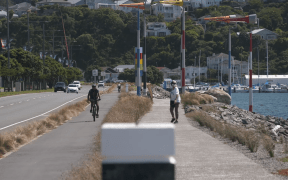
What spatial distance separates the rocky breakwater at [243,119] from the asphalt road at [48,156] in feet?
26.2

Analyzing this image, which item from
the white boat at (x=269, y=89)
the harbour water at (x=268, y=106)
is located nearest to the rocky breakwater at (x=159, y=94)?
the harbour water at (x=268, y=106)

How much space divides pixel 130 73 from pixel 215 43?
44.2 meters

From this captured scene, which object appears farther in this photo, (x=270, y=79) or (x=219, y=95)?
(x=270, y=79)

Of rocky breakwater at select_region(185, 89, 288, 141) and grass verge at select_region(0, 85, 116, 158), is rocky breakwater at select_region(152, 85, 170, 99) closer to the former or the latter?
rocky breakwater at select_region(185, 89, 288, 141)

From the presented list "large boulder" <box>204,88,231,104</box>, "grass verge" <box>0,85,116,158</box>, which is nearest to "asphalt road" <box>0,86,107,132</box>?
"grass verge" <box>0,85,116,158</box>

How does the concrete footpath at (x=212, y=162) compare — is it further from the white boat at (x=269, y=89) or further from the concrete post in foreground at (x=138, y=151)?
the white boat at (x=269, y=89)

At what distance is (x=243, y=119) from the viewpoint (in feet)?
102

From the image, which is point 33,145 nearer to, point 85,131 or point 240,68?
point 85,131

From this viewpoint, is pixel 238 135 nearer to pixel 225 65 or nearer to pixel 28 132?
pixel 28 132

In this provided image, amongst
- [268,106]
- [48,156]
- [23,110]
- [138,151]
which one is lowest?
[268,106]

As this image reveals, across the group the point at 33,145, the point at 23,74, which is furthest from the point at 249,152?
the point at 23,74

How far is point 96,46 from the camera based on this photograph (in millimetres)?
182250

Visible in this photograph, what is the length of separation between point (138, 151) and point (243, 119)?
29.6 m

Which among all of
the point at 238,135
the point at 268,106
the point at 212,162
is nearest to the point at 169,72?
the point at 268,106
